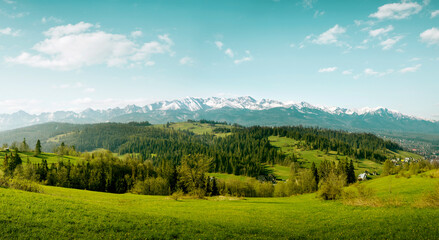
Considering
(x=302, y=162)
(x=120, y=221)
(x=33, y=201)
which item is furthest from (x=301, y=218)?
(x=302, y=162)

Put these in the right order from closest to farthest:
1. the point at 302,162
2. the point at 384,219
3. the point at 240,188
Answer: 1. the point at 384,219
2. the point at 240,188
3. the point at 302,162

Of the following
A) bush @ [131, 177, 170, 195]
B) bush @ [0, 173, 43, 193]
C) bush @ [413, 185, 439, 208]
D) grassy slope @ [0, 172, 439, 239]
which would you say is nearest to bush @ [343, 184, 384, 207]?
bush @ [413, 185, 439, 208]

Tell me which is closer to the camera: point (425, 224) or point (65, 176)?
point (425, 224)

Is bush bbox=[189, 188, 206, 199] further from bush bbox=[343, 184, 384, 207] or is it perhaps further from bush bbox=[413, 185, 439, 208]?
bush bbox=[413, 185, 439, 208]

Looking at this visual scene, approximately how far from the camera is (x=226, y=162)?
18238 centimetres

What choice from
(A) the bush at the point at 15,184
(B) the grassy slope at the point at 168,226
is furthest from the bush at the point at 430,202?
(A) the bush at the point at 15,184

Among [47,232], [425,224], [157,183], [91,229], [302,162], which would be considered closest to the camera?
[47,232]

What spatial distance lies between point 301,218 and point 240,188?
73599 mm

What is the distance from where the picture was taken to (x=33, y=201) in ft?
75.1

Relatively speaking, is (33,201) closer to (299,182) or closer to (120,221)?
(120,221)

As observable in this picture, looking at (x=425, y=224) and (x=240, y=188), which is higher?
(x=425, y=224)

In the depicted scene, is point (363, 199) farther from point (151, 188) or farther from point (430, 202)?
point (151, 188)

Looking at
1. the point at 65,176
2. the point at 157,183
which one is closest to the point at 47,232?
the point at 157,183

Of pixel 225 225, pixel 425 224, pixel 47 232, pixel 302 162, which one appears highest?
pixel 47 232
